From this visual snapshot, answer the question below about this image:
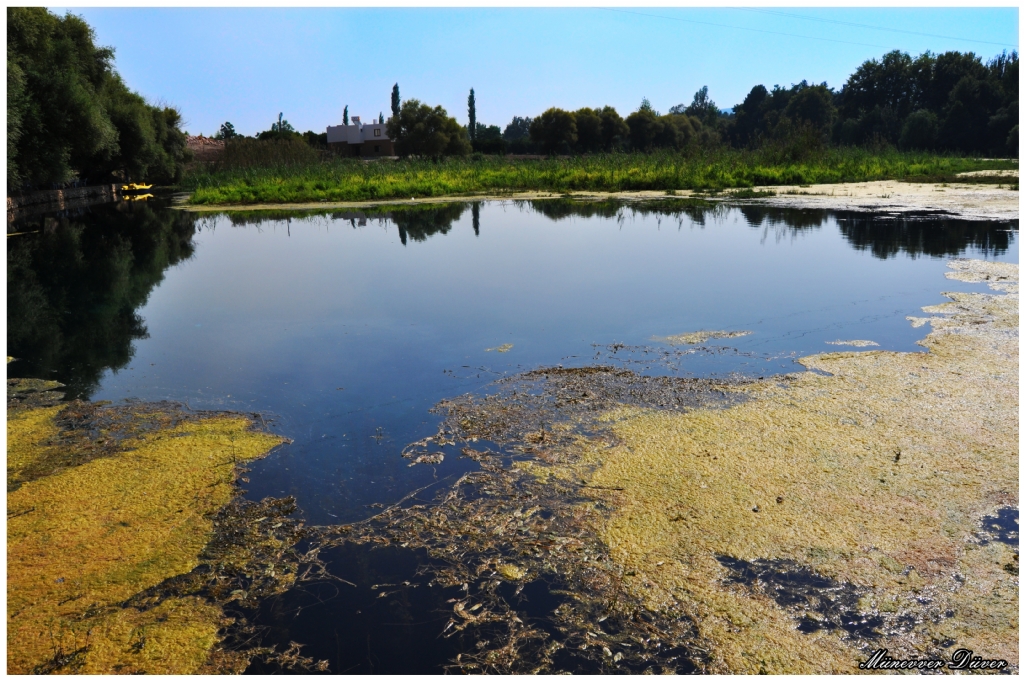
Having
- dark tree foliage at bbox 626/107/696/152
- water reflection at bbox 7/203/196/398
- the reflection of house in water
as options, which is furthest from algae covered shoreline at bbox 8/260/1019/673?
the reflection of house in water

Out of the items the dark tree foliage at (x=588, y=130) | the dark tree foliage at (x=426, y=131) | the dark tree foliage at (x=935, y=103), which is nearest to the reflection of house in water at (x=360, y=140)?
the dark tree foliage at (x=426, y=131)

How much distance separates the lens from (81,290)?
28.9ft

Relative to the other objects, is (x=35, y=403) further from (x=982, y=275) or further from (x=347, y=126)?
(x=347, y=126)

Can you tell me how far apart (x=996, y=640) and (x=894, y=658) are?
0.37 m

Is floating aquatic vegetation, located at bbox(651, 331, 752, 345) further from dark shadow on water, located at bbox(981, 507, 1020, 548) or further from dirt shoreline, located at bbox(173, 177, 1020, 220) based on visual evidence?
dirt shoreline, located at bbox(173, 177, 1020, 220)

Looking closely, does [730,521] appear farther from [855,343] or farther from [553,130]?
[553,130]

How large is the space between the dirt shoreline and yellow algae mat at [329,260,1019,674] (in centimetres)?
1202

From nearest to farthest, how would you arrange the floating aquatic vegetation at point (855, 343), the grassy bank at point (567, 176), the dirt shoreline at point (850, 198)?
the floating aquatic vegetation at point (855, 343)
the dirt shoreline at point (850, 198)
the grassy bank at point (567, 176)

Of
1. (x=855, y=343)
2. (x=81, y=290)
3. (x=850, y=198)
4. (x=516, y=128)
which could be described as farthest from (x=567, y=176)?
(x=516, y=128)

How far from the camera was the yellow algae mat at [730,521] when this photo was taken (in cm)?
241

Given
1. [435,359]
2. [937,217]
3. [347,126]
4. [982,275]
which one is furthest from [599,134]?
[435,359]

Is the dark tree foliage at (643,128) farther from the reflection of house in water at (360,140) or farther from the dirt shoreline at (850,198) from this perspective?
the dirt shoreline at (850,198)

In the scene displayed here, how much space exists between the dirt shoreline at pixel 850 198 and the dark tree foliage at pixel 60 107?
3.41 m

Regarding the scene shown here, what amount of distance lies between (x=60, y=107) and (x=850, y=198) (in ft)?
66.0
